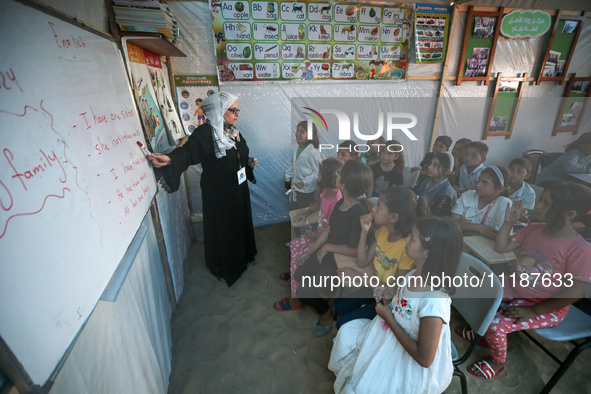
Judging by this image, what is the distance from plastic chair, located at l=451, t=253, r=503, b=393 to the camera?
1.20 metres

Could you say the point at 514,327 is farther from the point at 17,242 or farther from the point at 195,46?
the point at 195,46

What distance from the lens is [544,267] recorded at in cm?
138

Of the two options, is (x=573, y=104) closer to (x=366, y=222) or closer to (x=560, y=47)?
(x=560, y=47)

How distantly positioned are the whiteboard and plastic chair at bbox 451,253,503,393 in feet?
5.10

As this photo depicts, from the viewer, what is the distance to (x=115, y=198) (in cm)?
97

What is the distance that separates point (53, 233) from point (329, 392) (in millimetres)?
1565

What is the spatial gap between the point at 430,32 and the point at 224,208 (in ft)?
10.2

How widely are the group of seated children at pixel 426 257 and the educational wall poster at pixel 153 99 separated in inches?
49.9

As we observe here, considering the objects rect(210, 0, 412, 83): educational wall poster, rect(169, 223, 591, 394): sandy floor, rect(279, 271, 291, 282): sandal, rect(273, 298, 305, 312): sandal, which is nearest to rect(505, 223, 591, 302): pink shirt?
rect(169, 223, 591, 394): sandy floor

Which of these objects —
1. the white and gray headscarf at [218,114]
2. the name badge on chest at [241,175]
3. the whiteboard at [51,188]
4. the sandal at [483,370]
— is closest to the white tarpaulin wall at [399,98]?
the name badge on chest at [241,175]

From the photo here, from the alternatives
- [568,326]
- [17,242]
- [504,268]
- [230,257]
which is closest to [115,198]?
[17,242]

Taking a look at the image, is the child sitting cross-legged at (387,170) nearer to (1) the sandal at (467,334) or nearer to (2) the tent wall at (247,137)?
(2) the tent wall at (247,137)

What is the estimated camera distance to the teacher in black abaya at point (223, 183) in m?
1.90

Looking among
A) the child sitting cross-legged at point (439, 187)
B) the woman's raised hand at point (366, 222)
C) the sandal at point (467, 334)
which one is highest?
the child sitting cross-legged at point (439, 187)
